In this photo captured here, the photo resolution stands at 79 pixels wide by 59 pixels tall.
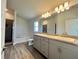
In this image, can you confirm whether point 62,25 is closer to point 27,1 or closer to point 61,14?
point 61,14

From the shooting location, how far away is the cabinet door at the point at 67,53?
7.79ft

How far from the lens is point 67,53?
2.55m

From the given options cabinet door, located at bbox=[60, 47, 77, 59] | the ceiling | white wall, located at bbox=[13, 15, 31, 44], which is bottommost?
Result: cabinet door, located at bbox=[60, 47, 77, 59]

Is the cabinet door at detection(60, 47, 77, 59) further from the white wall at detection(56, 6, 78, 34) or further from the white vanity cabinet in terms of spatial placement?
the white wall at detection(56, 6, 78, 34)

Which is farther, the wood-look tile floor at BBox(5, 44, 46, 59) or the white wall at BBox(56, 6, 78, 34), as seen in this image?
the wood-look tile floor at BBox(5, 44, 46, 59)

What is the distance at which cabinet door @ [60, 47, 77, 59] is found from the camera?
7.79ft

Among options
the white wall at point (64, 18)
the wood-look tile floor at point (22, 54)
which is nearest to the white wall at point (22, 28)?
the wood-look tile floor at point (22, 54)

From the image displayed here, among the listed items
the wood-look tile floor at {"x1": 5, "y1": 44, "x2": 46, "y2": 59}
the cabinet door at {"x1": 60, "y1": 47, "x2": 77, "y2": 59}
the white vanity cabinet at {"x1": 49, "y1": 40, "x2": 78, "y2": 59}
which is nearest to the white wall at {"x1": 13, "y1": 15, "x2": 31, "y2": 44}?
the wood-look tile floor at {"x1": 5, "y1": 44, "x2": 46, "y2": 59}

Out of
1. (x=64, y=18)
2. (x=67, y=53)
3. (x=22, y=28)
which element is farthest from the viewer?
(x=22, y=28)

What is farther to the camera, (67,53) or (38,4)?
(38,4)

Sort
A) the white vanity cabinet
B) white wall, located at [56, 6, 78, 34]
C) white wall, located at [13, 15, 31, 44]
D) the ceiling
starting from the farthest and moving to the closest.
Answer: white wall, located at [13, 15, 31, 44], the ceiling, white wall, located at [56, 6, 78, 34], the white vanity cabinet

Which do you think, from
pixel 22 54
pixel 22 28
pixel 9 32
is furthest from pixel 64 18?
pixel 22 28

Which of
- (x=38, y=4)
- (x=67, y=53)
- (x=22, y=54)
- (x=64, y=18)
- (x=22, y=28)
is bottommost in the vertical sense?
(x=22, y=54)

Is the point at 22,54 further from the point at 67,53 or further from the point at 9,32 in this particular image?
the point at 9,32
